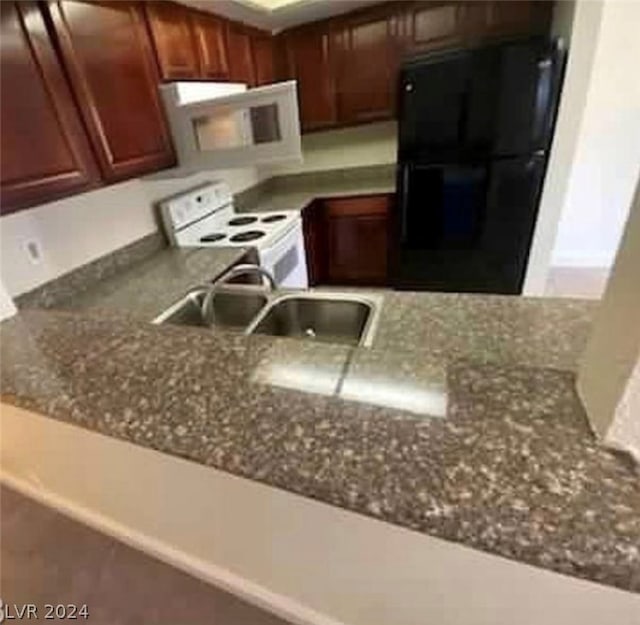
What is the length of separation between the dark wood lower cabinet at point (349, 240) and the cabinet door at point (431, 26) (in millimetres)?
903

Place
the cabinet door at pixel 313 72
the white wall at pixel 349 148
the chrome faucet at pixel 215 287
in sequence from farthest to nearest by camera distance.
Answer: the white wall at pixel 349 148
the cabinet door at pixel 313 72
the chrome faucet at pixel 215 287

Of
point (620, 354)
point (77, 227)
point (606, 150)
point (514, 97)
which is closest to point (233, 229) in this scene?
point (77, 227)

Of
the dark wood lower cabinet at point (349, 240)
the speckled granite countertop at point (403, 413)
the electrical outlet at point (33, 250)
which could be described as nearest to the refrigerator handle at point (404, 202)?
the dark wood lower cabinet at point (349, 240)

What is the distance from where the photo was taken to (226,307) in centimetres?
154

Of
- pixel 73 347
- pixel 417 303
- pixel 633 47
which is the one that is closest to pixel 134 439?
pixel 73 347

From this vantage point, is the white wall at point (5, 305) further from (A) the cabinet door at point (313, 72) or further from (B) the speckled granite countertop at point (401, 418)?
(A) the cabinet door at point (313, 72)

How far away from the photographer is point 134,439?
0.67 m

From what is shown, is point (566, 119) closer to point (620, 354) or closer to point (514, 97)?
point (514, 97)

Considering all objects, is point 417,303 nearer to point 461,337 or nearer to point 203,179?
point 461,337

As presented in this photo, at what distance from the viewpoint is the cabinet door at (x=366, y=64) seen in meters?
2.36

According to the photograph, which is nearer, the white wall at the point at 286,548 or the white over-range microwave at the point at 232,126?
the white wall at the point at 286,548

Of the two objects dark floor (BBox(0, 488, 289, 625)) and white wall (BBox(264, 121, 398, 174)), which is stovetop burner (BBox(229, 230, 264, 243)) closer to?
white wall (BBox(264, 121, 398, 174))

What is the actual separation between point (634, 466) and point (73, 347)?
1.12m

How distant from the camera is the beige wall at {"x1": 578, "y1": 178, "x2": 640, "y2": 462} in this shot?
1.47 ft
